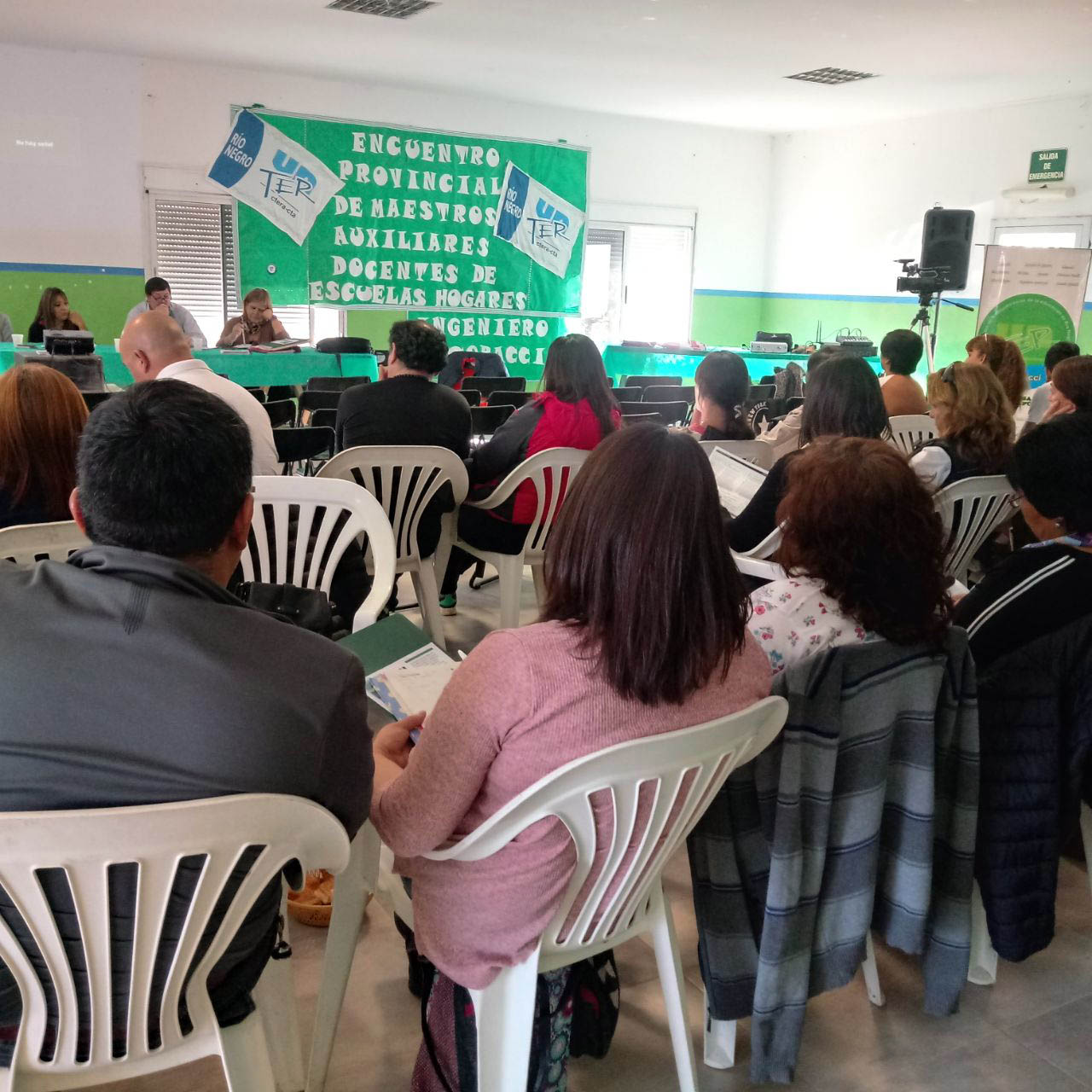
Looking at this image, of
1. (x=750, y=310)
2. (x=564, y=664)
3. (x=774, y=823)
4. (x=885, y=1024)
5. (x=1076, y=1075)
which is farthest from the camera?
(x=750, y=310)

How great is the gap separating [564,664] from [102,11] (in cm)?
703

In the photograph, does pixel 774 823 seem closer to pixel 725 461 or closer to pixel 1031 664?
pixel 1031 664

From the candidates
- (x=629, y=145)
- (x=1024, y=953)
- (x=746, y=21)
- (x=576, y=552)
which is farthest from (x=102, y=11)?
(x=1024, y=953)

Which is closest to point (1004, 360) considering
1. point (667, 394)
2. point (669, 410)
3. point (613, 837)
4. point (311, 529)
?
point (669, 410)

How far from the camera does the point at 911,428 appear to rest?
4355 millimetres

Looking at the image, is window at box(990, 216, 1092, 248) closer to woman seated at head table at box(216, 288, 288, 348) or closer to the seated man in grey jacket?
woman seated at head table at box(216, 288, 288, 348)

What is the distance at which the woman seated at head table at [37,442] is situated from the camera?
2.27m

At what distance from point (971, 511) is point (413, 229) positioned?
23.4 ft

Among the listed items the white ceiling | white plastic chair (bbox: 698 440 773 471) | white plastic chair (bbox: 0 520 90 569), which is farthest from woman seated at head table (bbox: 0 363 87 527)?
the white ceiling

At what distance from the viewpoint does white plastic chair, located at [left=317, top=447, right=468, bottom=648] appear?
3332 millimetres

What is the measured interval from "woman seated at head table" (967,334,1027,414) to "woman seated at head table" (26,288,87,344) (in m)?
5.87

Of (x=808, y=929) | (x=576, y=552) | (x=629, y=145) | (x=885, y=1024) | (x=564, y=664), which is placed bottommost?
(x=885, y=1024)

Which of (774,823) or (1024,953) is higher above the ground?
(774,823)

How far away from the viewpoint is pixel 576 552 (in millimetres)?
1346
